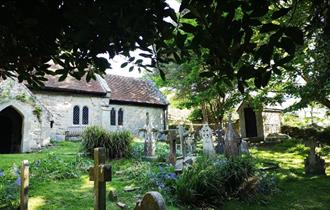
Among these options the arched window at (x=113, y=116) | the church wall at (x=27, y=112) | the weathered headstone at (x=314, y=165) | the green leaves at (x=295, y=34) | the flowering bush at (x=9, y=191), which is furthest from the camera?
the arched window at (x=113, y=116)

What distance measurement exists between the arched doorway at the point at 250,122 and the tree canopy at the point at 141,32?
86.8 ft

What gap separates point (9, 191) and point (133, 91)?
2110 centimetres

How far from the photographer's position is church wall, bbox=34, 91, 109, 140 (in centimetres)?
2158

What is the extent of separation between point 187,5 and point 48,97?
21.2 m

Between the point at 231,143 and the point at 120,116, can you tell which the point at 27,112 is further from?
the point at 231,143

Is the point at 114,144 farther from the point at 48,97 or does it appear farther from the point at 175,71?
the point at 175,71

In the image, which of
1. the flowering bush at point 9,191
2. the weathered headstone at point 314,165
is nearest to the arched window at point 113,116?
the flowering bush at point 9,191

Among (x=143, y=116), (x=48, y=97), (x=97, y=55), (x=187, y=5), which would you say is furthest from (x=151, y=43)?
(x=143, y=116)

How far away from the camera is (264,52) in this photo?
6.60ft

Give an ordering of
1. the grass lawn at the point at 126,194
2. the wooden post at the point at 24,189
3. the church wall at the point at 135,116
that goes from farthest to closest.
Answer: the church wall at the point at 135,116
the grass lawn at the point at 126,194
the wooden post at the point at 24,189

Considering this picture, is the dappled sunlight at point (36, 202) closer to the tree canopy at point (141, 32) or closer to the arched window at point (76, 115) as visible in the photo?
the tree canopy at point (141, 32)

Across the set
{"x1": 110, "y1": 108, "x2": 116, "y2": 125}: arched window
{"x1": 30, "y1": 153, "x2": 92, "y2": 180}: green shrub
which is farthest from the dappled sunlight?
{"x1": 110, "y1": 108, "x2": 116, "y2": 125}: arched window

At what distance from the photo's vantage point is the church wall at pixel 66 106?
2158 centimetres

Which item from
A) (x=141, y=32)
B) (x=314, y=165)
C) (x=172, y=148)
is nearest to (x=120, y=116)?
(x=172, y=148)
